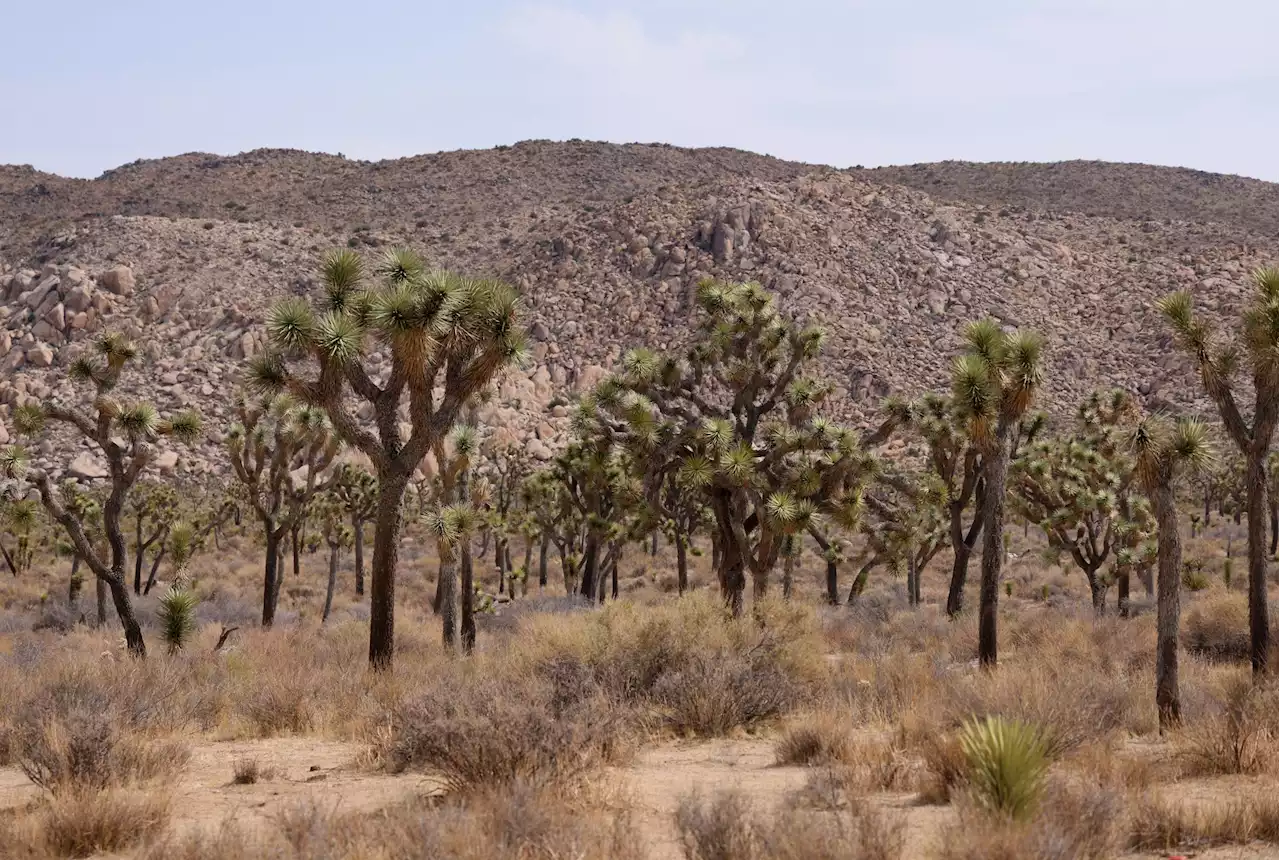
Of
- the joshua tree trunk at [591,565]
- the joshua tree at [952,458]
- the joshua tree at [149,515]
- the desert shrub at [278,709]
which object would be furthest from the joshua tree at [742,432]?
the joshua tree at [149,515]

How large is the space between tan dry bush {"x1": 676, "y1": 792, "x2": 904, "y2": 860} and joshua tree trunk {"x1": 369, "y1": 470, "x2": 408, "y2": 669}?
8.28 m

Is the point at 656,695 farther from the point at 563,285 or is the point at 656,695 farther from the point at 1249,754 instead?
the point at 563,285

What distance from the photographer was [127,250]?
63750mm

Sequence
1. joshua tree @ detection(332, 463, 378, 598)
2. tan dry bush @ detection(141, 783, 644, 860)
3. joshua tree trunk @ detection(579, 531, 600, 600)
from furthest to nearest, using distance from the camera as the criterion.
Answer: joshua tree @ detection(332, 463, 378, 598) → joshua tree trunk @ detection(579, 531, 600, 600) → tan dry bush @ detection(141, 783, 644, 860)

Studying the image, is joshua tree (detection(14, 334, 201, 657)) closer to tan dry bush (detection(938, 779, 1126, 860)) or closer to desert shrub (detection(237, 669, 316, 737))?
desert shrub (detection(237, 669, 316, 737))

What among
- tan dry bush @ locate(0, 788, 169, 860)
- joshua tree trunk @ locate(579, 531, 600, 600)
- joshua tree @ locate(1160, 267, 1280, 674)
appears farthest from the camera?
joshua tree trunk @ locate(579, 531, 600, 600)

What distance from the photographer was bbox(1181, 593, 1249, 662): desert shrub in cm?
1800

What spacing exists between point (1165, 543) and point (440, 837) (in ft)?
26.9

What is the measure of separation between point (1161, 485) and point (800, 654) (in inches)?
188

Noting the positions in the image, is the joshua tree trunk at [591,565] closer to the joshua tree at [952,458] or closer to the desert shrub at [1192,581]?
the joshua tree at [952,458]

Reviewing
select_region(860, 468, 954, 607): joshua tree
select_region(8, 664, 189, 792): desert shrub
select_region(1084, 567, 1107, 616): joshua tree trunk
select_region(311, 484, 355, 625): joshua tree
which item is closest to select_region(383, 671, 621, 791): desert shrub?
select_region(8, 664, 189, 792): desert shrub

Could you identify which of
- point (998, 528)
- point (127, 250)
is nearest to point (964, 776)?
point (998, 528)

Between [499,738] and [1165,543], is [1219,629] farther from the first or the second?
[499,738]

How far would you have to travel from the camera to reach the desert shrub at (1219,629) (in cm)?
1800
